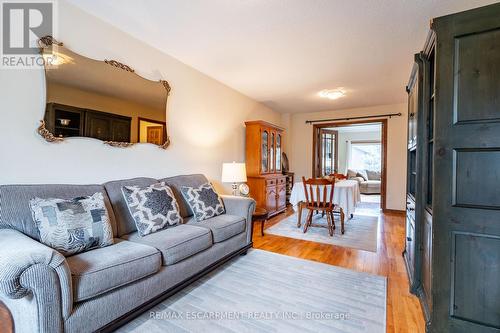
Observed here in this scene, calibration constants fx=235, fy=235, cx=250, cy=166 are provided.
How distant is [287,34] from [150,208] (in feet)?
7.16

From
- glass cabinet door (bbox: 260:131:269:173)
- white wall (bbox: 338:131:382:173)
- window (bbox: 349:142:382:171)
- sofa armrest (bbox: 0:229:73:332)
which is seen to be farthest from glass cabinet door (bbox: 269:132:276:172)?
window (bbox: 349:142:382:171)

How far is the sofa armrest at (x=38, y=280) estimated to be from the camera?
1.05 metres

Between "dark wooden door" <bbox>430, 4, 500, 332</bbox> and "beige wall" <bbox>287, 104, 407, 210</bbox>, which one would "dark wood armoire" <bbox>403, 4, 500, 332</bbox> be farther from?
"beige wall" <bbox>287, 104, 407, 210</bbox>

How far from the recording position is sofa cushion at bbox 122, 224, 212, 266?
180 cm

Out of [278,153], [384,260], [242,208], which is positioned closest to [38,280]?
[242,208]

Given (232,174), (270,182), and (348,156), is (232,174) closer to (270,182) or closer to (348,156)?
(270,182)

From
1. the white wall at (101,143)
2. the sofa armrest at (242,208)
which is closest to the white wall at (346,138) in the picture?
the white wall at (101,143)

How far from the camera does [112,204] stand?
2080mm

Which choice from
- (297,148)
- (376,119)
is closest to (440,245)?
(376,119)

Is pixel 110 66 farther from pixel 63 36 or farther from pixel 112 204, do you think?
pixel 112 204

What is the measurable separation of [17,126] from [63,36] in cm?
83

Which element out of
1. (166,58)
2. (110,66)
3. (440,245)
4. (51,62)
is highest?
(166,58)

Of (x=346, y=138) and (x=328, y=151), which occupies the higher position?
(x=346, y=138)

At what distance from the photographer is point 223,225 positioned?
7.77ft
